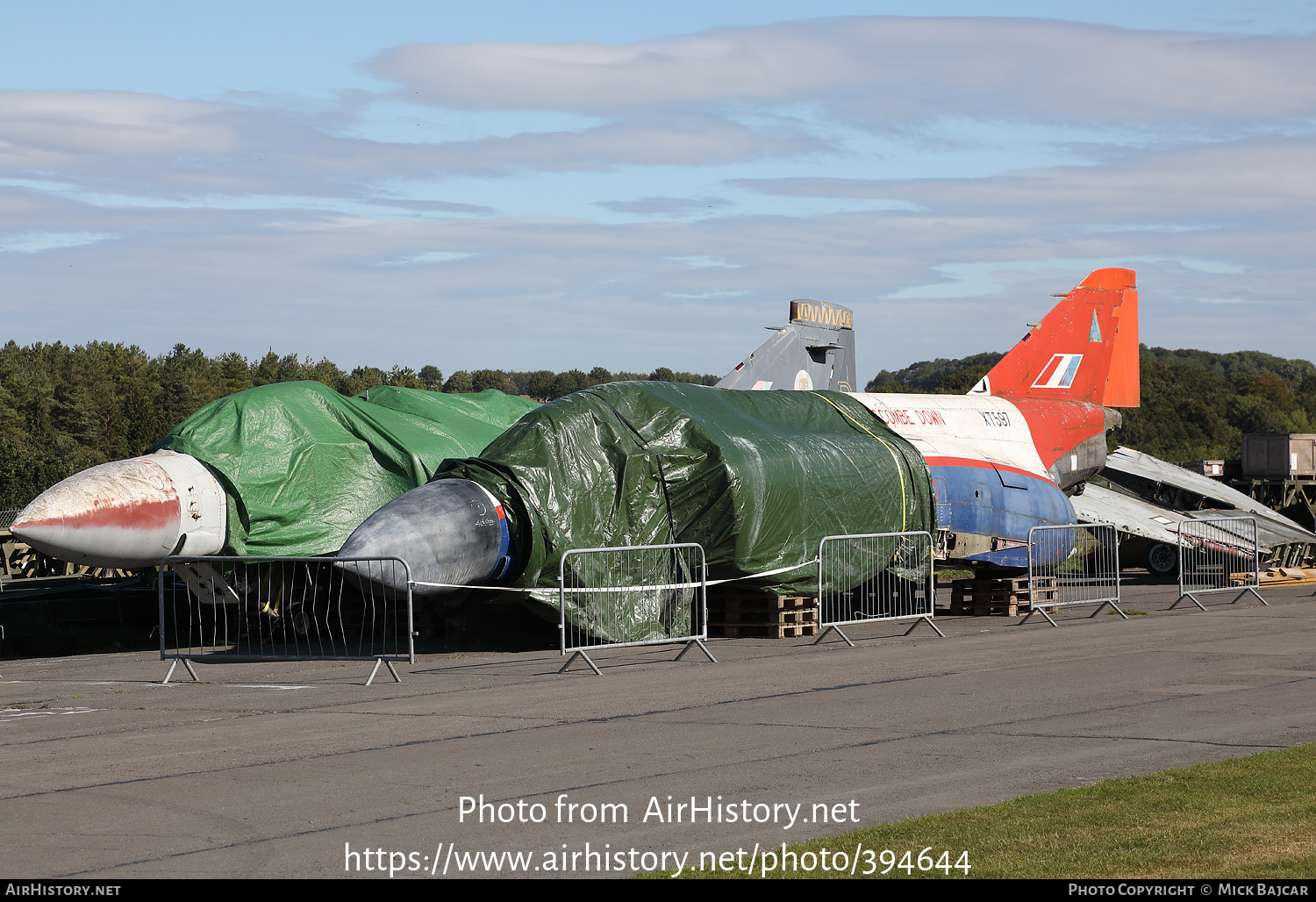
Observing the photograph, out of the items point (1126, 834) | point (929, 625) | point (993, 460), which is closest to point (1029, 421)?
point (993, 460)

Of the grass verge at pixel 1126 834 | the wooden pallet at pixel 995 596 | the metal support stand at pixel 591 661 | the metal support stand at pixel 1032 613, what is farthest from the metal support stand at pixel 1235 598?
the grass verge at pixel 1126 834

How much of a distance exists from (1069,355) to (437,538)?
47.3ft

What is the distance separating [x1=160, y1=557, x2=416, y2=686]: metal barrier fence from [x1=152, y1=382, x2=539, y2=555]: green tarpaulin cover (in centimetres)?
49

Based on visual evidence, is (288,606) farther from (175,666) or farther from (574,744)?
(574,744)

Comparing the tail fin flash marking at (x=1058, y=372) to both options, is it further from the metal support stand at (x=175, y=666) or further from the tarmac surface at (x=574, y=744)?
the metal support stand at (x=175, y=666)

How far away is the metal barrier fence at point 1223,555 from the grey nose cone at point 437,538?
11056 mm

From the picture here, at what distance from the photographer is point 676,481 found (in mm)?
15531

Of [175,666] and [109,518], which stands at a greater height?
[109,518]

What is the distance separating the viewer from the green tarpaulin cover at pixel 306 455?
15.3 metres

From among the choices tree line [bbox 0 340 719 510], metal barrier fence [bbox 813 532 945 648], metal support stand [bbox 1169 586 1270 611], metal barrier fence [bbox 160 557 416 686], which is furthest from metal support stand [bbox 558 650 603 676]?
tree line [bbox 0 340 719 510]

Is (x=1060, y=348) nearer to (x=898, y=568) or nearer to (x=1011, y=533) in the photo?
(x=1011, y=533)

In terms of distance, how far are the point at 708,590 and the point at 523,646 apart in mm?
2516

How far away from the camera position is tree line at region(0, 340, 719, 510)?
211 feet

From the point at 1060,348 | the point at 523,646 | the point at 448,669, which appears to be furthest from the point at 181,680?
the point at 1060,348
